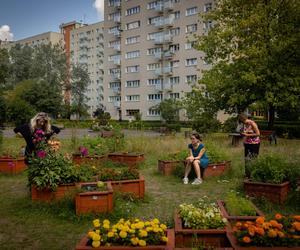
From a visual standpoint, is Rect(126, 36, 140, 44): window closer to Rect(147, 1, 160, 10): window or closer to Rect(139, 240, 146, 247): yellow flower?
Rect(147, 1, 160, 10): window

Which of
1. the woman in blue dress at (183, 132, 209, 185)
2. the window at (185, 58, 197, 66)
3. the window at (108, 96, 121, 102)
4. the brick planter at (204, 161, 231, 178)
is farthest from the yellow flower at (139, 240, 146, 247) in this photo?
the window at (108, 96, 121, 102)

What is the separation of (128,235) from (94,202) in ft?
8.55

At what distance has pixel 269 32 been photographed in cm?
2305

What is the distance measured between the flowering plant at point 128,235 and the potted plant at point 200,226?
475mm

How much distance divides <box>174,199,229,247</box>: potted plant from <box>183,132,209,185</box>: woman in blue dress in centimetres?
406

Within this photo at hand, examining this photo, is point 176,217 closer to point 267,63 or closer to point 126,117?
point 267,63

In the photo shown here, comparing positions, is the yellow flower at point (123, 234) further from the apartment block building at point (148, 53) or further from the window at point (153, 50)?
the window at point (153, 50)

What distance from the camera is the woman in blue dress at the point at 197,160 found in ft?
29.8

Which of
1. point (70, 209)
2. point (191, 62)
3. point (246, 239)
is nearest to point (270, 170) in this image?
point (70, 209)

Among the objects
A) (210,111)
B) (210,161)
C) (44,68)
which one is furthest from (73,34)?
(210,161)

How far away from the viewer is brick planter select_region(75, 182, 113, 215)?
6.30m

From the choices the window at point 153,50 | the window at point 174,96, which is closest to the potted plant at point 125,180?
the window at point 174,96

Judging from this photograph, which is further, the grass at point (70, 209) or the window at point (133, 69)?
the window at point (133, 69)

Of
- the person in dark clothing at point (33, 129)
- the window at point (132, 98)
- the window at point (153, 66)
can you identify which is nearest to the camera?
the person in dark clothing at point (33, 129)
